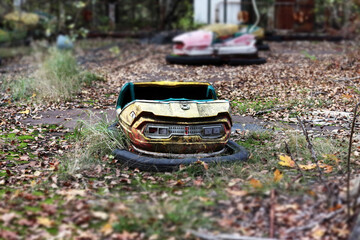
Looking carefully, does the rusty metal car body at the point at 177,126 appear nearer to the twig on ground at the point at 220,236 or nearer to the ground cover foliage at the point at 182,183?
the ground cover foliage at the point at 182,183

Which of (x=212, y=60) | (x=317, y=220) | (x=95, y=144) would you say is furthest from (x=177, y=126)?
(x=212, y=60)

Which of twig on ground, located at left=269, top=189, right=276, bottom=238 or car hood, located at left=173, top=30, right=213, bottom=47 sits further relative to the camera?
car hood, located at left=173, top=30, right=213, bottom=47

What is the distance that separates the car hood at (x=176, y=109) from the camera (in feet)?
15.8

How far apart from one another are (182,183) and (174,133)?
23.5 inches

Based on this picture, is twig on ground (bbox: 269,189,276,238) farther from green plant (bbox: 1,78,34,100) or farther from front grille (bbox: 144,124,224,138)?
green plant (bbox: 1,78,34,100)

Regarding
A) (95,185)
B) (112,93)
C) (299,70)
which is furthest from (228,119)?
(299,70)

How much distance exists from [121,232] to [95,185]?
1123 mm

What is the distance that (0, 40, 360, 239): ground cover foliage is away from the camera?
3475 mm

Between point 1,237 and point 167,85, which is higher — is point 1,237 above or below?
below

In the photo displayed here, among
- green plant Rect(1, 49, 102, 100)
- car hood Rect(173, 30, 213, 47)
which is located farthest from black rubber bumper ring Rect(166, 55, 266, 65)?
green plant Rect(1, 49, 102, 100)

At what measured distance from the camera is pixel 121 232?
3424 millimetres

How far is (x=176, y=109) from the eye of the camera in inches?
192

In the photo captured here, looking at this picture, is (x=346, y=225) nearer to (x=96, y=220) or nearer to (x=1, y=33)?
(x=96, y=220)

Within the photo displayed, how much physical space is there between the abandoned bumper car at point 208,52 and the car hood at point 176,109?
758cm
